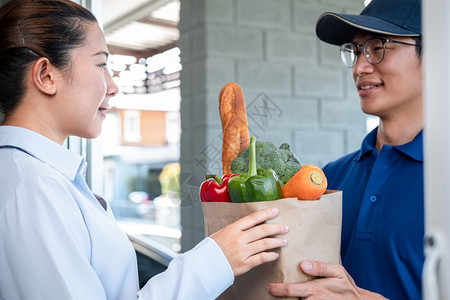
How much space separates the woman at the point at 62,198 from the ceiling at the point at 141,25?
2358mm

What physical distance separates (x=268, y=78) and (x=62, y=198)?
1745mm

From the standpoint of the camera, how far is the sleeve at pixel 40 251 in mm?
804

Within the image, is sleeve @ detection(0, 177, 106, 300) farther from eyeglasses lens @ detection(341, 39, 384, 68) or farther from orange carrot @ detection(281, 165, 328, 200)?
eyeglasses lens @ detection(341, 39, 384, 68)

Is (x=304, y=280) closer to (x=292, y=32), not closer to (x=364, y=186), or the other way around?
(x=364, y=186)

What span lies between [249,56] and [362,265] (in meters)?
1.51

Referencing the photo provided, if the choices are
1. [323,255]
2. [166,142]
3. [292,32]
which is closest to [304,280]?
[323,255]

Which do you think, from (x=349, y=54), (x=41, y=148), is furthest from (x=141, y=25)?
(x=41, y=148)

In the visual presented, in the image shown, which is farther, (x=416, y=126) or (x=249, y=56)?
(x=249, y=56)

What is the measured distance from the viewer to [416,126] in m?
1.19

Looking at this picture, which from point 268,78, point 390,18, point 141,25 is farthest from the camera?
point 141,25

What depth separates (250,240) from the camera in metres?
0.87

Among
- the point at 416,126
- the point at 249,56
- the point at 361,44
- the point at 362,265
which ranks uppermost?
the point at 249,56

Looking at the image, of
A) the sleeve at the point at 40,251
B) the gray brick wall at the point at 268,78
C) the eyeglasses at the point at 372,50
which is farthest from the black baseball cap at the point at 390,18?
the gray brick wall at the point at 268,78

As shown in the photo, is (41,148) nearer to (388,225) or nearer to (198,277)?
(198,277)
